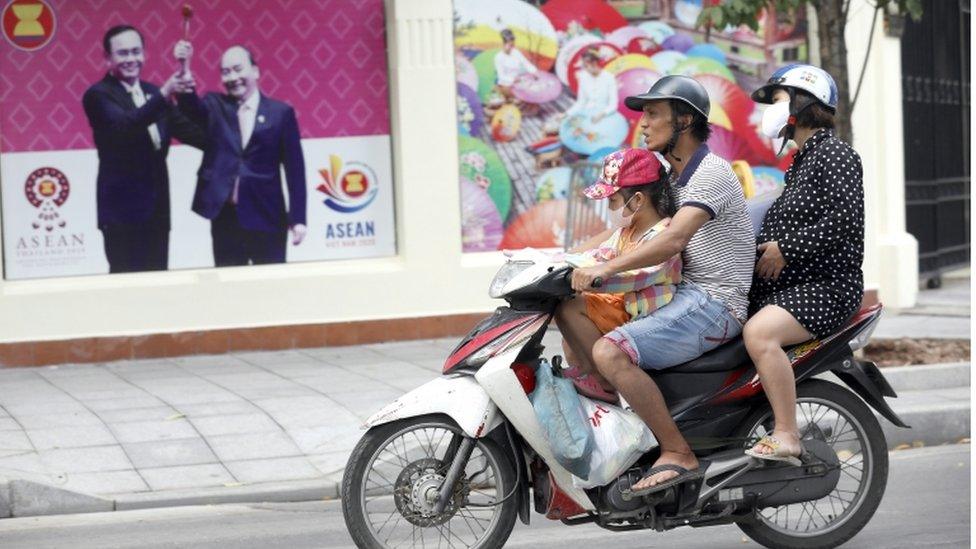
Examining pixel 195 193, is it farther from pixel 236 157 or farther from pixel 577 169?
pixel 577 169

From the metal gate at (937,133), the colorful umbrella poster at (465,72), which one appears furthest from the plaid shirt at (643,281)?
the metal gate at (937,133)

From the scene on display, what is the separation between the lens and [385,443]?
5.66 metres

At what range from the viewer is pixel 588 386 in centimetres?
584

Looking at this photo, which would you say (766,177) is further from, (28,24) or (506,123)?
(28,24)

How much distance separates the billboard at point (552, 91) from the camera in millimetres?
13203

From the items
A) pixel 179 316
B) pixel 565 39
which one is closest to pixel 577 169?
pixel 565 39

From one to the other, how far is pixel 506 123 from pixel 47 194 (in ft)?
12.6

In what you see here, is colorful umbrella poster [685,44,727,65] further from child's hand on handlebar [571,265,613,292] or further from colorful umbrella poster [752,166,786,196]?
child's hand on handlebar [571,265,613,292]

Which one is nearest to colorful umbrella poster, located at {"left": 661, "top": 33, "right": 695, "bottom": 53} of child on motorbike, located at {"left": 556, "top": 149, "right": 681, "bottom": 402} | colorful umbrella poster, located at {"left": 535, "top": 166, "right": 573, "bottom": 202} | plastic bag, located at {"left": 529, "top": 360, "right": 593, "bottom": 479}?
colorful umbrella poster, located at {"left": 535, "top": 166, "right": 573, "bottom": 202}

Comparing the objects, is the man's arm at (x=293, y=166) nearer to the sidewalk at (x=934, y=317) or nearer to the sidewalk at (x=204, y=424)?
the sidewalk at (x=204, y=424)

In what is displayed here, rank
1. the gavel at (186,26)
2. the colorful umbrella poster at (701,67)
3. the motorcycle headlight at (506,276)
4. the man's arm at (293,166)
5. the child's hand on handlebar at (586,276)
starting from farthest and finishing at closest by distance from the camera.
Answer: the colorful umbrella poster at (701,67)
the man's arm at (293,166)
the gavel at (186,26)
the motorcycle headlight at (506,276)
the child's hand on handlebar at (586,276)

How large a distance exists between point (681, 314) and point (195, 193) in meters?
7.62

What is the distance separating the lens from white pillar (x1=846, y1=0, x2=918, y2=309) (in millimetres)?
14219

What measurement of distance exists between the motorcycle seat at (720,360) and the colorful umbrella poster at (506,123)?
7579mm
